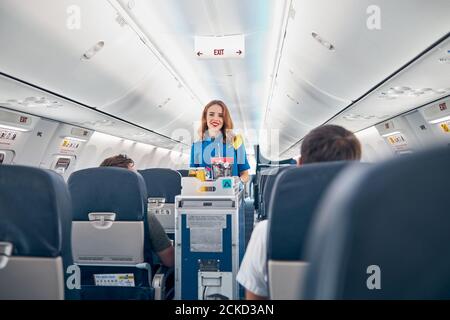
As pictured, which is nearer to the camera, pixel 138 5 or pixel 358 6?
pixel 358 6

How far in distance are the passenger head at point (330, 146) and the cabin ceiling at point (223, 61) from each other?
76.9 inches

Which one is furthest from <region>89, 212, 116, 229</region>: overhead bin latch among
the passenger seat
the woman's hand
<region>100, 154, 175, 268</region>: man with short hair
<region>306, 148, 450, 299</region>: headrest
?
<region>306, 148, 450, 299</region>: headrest

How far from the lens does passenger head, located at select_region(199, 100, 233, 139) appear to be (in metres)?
3.88

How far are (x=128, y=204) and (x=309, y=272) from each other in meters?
2.39

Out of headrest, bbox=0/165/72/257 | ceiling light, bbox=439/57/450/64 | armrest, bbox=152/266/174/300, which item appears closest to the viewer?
headrest, bbox=0/165/72/257

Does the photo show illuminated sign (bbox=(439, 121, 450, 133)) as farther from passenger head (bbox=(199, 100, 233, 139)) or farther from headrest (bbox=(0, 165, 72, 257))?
headrest (bbox=(0, 165, 72, 257))

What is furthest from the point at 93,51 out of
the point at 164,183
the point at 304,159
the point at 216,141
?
the point at 304,159

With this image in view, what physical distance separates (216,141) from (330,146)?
2.06m

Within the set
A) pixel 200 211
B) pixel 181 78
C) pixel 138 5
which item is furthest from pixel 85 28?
pixel 181 78

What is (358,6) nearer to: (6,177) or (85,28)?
(85,28)

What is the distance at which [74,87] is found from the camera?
17.6 ft

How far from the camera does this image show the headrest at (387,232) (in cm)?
81

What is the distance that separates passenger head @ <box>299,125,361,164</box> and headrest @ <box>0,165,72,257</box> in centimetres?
129

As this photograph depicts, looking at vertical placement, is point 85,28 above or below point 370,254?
above
